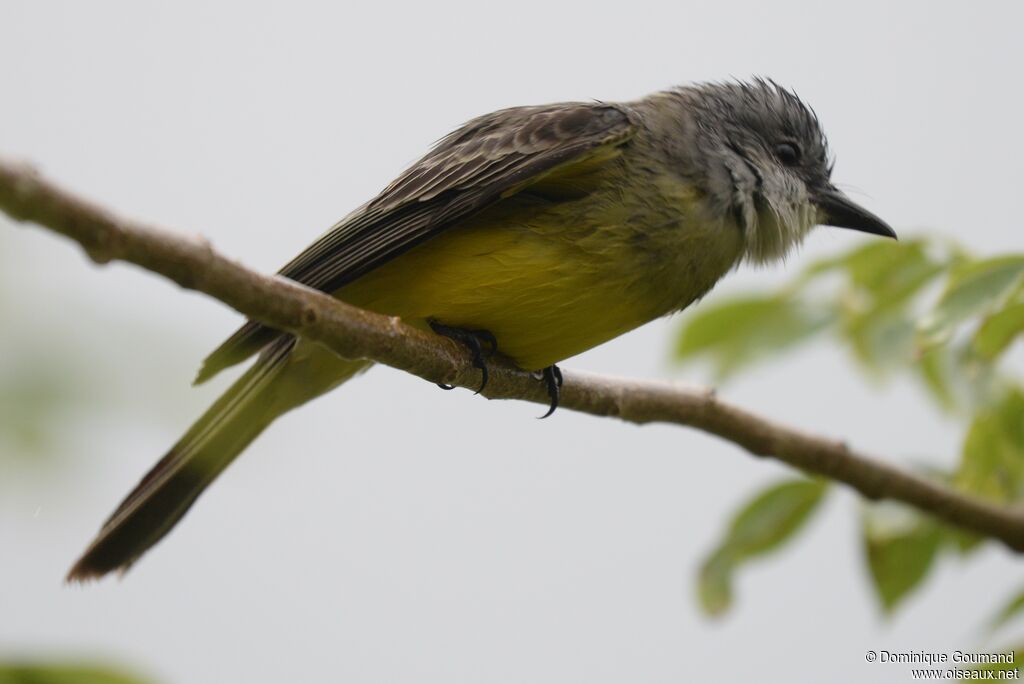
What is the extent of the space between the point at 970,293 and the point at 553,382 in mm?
1241

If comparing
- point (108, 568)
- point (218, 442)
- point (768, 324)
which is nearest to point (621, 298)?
point (768, 324)

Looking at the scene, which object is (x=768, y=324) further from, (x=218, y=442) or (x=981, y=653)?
(x=218, y=442)

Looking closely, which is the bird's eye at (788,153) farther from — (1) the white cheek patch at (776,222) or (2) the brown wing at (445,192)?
(2) the brown wing at (445,192)

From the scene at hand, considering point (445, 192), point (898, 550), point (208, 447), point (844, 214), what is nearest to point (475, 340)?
point (445, 192)

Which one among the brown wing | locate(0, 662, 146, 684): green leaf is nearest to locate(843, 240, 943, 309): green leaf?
the brown wing

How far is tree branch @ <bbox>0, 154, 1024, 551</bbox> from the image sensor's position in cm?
205

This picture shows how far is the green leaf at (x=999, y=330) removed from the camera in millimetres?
2932

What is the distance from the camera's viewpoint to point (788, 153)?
435cm

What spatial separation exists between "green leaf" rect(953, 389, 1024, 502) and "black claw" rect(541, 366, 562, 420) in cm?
122

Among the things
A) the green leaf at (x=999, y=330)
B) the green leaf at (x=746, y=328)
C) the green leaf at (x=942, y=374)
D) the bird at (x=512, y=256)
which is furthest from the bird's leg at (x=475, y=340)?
the green leaf at (x=942, y=374)

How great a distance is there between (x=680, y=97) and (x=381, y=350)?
6.31 ft

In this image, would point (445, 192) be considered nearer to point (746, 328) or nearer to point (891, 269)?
point (746, 328)

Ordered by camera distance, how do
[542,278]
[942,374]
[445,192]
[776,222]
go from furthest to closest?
[776,222] → [942,374] → [445,192] → [542,278]

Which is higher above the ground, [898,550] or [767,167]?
[767,167]
